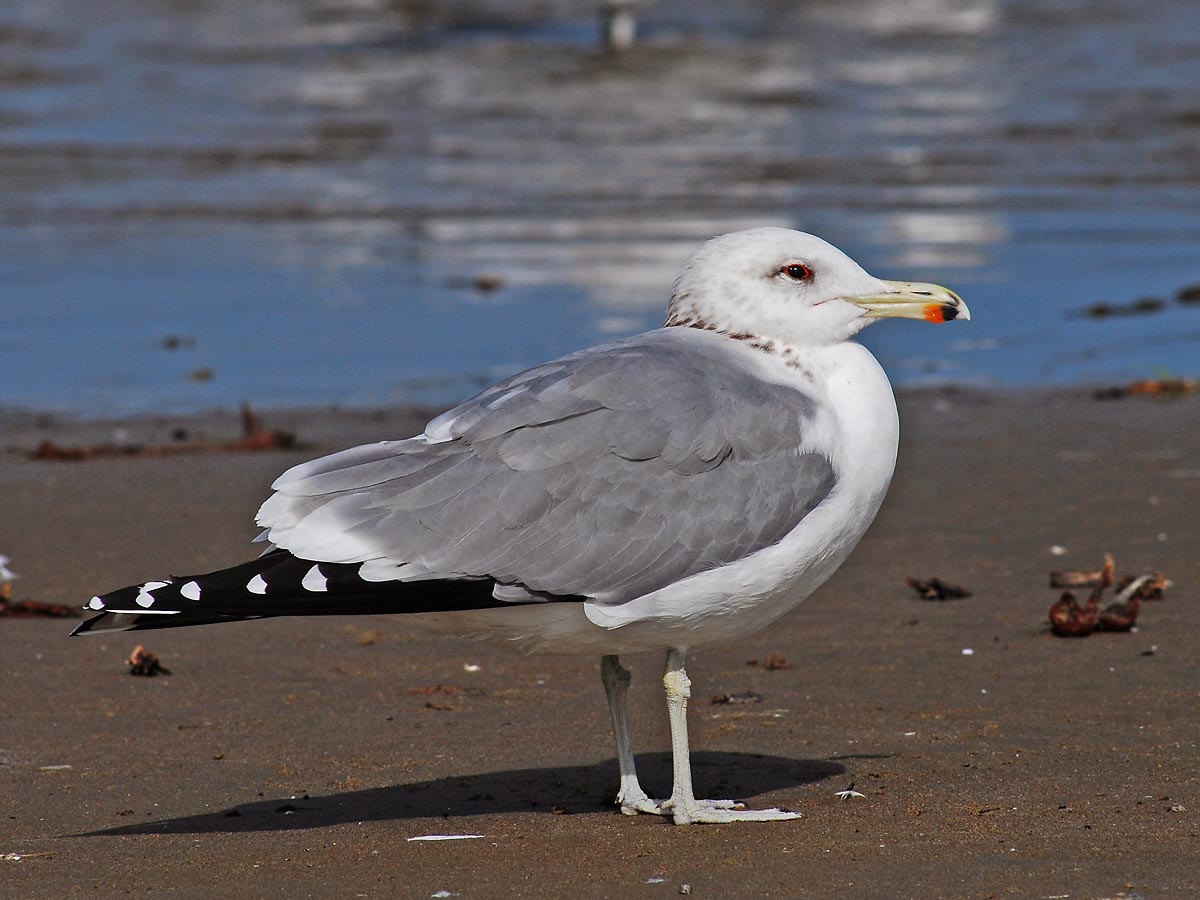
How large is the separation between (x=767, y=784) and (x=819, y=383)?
1.05m

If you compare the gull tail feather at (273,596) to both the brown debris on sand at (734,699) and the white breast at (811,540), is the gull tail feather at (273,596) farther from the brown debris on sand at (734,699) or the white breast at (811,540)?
the brown debris on sand at (734,699)

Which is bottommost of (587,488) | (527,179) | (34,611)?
(527,179)

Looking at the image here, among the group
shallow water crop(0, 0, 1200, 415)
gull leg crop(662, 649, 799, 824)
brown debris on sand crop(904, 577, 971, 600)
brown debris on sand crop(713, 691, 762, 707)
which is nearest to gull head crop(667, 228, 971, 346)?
gull leg crop(662, 649, 799, 824)

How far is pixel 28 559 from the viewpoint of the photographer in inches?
273

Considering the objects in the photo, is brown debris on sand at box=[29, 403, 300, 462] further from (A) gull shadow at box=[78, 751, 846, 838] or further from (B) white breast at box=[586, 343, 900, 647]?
(B) white breast at box=[586, 343, 900, 647]

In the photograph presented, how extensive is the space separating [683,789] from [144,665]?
6.63ft

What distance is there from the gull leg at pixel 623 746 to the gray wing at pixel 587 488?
0.48 metres

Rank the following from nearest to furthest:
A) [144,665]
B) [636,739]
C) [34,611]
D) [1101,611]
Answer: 1. [636,739]
2. [144,665]
3. [1101,611]
4. [34,611]

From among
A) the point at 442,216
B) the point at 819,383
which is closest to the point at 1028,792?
the point at 819,383

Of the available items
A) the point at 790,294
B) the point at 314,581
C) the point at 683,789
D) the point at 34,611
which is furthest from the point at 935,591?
the point at 34,611

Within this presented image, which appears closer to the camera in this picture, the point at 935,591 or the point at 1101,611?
the point at 1101,611

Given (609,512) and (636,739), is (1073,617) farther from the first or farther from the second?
(609,512)

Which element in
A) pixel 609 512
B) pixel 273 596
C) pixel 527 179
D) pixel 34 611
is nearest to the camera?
pixel 273 596

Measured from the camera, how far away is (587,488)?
4383 millimetres
